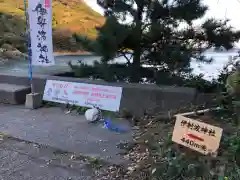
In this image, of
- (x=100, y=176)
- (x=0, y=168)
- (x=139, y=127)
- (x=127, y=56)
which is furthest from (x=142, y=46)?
(x=0, y=168)

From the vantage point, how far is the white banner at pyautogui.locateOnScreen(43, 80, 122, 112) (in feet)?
16.0

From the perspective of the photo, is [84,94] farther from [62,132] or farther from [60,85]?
[62,132]

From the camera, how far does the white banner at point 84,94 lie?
4.88 m

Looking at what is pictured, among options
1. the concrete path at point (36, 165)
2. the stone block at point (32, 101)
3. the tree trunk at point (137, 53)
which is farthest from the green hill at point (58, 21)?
the concrete path at point (36, 165)

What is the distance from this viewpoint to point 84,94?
5.19 metres

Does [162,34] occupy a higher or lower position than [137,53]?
higher

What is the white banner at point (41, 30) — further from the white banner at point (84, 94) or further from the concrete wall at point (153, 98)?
the concrete wall at point (153, 98)

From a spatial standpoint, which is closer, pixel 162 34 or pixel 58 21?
pixel 162 34

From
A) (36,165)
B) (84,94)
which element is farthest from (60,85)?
(36,165)

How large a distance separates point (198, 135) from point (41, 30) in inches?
143

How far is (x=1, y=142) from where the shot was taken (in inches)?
152

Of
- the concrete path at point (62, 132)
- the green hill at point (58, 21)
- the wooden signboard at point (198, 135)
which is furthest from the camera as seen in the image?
the green hill at point (58, 21)

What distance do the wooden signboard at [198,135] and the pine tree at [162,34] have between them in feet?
5.91

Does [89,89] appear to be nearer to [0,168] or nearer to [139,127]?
[139,127]
